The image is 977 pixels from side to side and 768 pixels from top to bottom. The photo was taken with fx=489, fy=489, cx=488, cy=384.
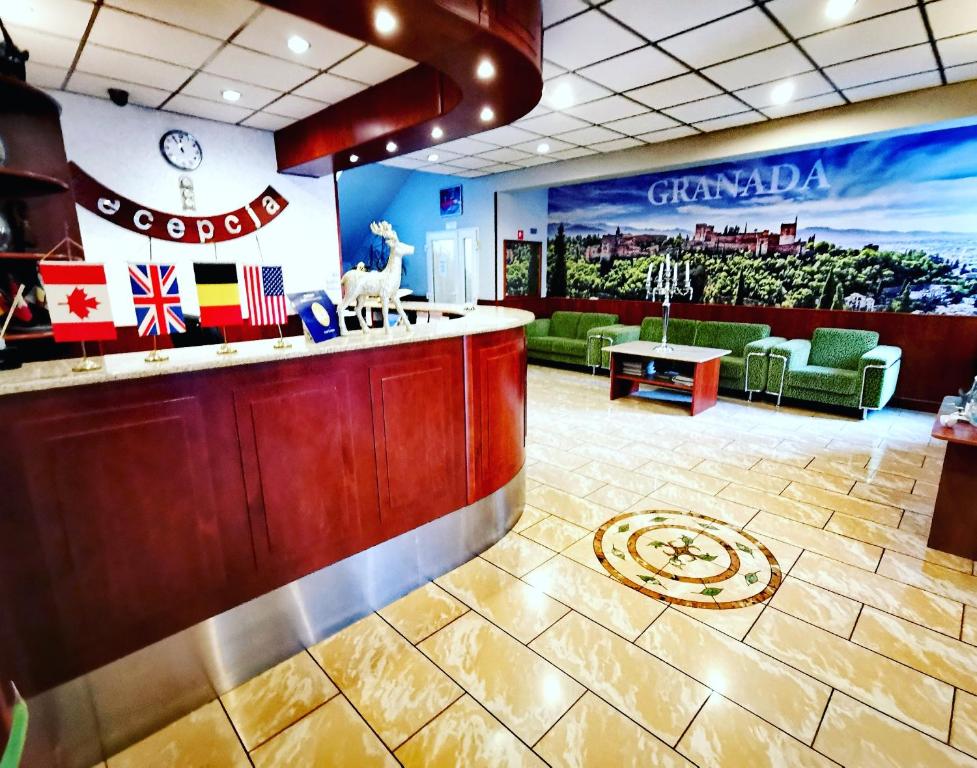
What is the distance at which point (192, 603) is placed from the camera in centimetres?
193

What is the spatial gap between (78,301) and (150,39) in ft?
8.74

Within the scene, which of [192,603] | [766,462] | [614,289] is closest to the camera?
[192,603]

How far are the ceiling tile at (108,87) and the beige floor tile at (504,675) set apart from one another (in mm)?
4838

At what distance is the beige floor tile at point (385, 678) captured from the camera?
1.84 metres

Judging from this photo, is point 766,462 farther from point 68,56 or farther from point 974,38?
point 68,56

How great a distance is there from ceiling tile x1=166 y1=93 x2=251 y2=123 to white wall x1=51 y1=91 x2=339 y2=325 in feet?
0.40

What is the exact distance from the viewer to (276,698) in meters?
1.94

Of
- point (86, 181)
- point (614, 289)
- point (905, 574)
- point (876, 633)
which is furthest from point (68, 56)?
point (614, 289)

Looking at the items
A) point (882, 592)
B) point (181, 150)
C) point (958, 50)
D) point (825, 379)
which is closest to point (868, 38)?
point (958, 50)

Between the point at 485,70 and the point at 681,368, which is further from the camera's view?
the point at 681,368

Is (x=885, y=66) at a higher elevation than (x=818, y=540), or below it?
higher

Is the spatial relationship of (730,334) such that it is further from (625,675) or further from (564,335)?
(625,675)

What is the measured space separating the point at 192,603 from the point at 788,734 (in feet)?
7.49

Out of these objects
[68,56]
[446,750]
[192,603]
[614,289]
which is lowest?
[446,750]
